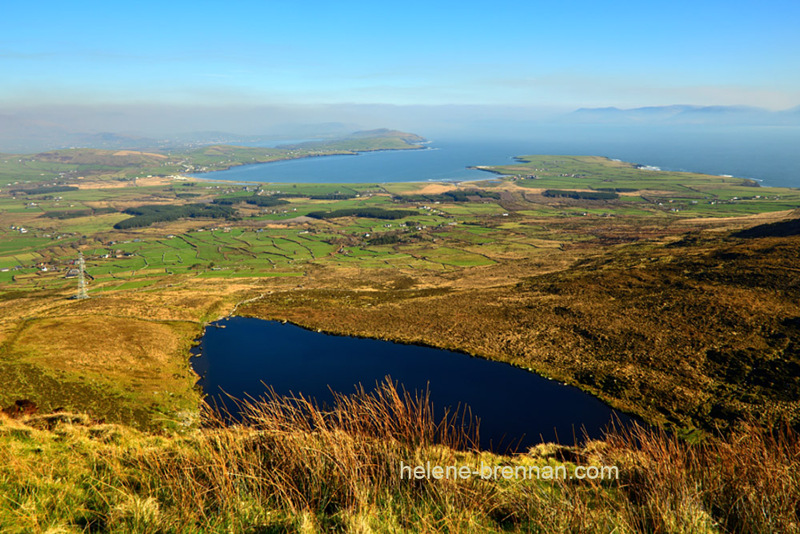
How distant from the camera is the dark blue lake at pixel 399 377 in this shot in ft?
114

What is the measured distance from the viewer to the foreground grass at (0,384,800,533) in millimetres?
9211

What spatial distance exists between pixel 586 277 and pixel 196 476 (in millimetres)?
66589

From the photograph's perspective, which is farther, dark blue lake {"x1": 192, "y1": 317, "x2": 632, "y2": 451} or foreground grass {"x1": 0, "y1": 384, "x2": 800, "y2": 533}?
dark blue lake {"x1": 192, "y1": 317, "x2": 632, "y2": 451}

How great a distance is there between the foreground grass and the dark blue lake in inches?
785

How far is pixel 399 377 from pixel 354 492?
34169 mm

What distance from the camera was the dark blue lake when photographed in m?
34.6

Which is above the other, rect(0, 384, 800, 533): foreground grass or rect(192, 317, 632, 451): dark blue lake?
rect(0, 384, 800, 533): foreground grass

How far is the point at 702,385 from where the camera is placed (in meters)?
35.3

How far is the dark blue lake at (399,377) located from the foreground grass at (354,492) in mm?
19928

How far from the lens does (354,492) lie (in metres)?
10.2

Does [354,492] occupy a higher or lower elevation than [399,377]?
higher

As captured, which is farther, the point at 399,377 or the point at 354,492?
the point at 399,377

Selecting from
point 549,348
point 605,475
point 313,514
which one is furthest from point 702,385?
point 313,514

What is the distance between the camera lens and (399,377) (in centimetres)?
4375
